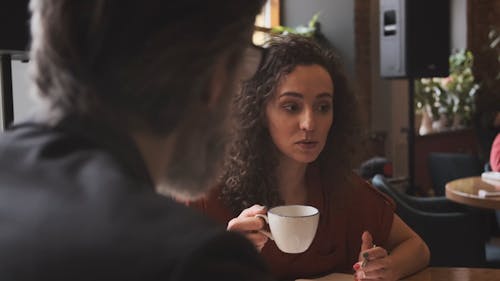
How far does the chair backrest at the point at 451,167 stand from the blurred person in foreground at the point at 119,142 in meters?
3.73

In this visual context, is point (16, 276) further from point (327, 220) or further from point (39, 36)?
point (327, 220)

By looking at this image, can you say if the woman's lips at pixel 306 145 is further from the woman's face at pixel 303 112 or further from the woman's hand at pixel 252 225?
the woman's hand at pixel 252 225

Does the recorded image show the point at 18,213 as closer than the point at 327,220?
Yes

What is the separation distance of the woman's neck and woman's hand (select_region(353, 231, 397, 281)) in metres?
0.31

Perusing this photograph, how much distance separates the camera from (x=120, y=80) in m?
0.52

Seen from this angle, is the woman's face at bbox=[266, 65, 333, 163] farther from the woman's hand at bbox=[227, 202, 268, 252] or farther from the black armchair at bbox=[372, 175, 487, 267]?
the black armchair at bbox=[372, 175, 487, 267]

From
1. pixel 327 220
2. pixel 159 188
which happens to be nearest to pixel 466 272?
pixel 327 220

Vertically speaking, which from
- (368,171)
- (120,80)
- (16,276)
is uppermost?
(120,80)

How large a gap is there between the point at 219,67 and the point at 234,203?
0.93 metres

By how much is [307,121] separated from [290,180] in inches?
7.5

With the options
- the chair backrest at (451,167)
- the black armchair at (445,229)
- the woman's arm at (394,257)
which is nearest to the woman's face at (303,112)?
the woman's arm at (394,257)

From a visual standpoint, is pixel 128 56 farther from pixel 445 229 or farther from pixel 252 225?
pixel 445 229

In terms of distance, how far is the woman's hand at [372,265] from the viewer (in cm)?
126

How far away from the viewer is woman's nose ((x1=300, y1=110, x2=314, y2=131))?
1461mm
